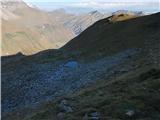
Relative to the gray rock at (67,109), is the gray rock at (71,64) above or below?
below

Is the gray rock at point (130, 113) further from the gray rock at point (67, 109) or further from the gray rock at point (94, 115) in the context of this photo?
the gray rock at point (67, 109)

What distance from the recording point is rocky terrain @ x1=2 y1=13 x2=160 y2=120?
25.3m

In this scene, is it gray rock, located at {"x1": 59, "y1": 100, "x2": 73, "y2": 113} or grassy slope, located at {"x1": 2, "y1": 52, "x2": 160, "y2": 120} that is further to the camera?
gray rock, located at {"x1": 59, "y1": 100, "x2": 73, "y2": 113}

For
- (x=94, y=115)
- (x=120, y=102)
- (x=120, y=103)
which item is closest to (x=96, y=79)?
(x=120, y=102)

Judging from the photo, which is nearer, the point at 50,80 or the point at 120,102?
the point at 120,102

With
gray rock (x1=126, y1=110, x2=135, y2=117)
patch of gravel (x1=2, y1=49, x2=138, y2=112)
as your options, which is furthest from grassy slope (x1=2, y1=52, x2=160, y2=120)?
patch of gravel (x1=2, y1=49, x2=138, y2=112)

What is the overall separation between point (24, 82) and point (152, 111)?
30233 mm

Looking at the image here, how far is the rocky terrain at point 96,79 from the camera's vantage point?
25.3 meters

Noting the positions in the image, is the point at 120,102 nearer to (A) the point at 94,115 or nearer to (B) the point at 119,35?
(A) the point at 94,115

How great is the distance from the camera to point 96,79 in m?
43.8

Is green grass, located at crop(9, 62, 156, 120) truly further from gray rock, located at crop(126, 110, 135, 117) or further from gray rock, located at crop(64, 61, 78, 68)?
gray rock, located at crop(64, 61, 78, 68)

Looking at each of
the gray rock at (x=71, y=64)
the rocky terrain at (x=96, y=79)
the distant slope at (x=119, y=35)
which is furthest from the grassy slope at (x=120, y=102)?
the distant slope at (x=119, y=35)

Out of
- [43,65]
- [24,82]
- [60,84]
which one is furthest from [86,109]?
[43,65]

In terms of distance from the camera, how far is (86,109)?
2488cm
